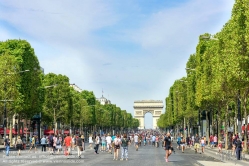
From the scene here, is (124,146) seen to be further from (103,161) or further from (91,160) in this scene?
(103,161)

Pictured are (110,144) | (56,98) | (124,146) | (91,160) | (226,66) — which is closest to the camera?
(91,160)

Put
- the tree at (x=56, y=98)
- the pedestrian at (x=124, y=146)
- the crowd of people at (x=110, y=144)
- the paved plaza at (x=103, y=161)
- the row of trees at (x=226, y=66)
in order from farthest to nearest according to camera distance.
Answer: the tree at (x=56, y=98)
the crowd of people at (x=110, y=144)
the pedestrian at (x=124, y=146)
the row of trees at (x=226, y=66)
the paved plaza at (x=103, y=161)

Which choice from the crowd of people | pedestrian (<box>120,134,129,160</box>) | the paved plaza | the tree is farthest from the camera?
the tree

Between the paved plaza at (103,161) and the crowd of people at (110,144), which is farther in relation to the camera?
the crowd of people at (110,144)

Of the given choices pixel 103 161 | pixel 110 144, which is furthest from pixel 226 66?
pixel 110 144

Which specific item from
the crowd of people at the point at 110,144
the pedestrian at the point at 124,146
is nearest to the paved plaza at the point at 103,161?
the pedestrian at the point at 124,146

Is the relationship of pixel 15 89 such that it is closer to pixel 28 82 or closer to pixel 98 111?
pixel 28 82

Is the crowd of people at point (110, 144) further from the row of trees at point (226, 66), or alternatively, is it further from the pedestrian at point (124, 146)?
the row of trees at point (226, 66)

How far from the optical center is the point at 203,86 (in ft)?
233

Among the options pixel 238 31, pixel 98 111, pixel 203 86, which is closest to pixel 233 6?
pixel 238 31

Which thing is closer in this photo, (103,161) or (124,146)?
(103,161)

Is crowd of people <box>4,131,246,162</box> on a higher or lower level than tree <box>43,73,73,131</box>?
lower

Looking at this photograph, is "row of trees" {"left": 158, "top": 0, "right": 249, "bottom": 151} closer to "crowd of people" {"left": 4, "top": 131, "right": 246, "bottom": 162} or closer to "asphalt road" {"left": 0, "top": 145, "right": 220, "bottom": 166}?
"crowd of people" {"left": 4, "top": 131, "right": 246, "bottom": 162}

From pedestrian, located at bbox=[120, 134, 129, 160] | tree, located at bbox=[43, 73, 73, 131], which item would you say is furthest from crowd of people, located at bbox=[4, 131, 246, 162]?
tree, located at bbox=[43, 73, 73, 131]
